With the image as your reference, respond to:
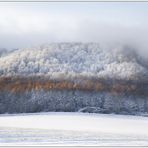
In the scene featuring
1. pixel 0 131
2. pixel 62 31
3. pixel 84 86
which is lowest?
pixel 0 131

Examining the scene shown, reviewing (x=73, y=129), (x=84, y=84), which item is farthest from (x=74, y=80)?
(x=73, y=129)

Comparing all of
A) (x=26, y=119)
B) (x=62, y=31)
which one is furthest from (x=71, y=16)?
(x=26, y=119)

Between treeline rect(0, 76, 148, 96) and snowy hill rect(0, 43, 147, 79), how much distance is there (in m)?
0.06

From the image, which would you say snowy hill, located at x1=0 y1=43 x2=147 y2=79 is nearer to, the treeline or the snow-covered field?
the treeline

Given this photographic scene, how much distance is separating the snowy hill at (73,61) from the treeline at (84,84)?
0.06m

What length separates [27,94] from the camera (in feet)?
24.0

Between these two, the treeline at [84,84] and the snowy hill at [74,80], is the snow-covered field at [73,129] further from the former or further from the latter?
the treeline at [84,84]

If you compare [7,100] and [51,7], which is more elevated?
[51,7]

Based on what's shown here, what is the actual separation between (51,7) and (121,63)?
3.13 ft

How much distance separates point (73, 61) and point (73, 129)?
74 centimetres

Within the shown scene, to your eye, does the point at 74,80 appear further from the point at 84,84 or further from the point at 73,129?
the point at 73,129

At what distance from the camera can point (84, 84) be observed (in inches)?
286

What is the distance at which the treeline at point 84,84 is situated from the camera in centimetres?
725

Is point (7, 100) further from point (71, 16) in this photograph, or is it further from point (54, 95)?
point (71, 16)
